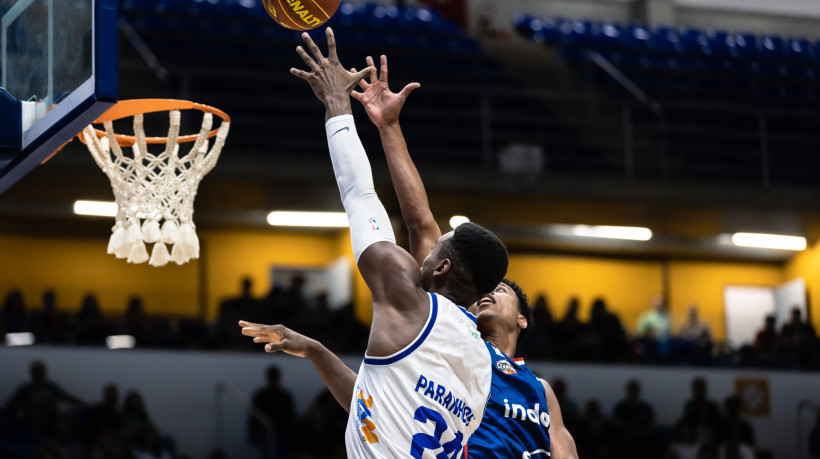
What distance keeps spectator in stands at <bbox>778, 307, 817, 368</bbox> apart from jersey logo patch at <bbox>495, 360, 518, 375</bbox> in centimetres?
1092

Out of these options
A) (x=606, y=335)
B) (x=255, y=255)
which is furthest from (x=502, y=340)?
(x=255, y=255)

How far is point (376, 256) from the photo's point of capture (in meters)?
2.93

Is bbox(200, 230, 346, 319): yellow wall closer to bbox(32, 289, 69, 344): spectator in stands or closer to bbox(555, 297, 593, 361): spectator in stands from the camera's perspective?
bbox(32, 289, 69, 344): spectator in stands

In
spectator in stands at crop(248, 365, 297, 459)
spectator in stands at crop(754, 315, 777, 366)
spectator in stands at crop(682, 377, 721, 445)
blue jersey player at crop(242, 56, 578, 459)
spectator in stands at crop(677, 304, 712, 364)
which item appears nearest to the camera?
blue jersey player at crop(242, 56, 578, 459)

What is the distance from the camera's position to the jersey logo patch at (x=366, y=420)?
2.94 metres

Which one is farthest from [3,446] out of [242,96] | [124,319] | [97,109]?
[97,109]

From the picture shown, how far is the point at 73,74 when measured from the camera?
3.77m

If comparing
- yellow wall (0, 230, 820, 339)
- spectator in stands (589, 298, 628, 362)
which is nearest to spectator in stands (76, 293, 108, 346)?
yellow wall (0, 230, 820, 339)

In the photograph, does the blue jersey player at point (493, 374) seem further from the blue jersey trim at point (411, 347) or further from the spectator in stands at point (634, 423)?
the spectator in stands at point (634, 423)

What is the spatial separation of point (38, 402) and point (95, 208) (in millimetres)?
3954

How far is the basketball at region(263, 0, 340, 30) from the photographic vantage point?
4062mm

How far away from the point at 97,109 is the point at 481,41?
490 inches

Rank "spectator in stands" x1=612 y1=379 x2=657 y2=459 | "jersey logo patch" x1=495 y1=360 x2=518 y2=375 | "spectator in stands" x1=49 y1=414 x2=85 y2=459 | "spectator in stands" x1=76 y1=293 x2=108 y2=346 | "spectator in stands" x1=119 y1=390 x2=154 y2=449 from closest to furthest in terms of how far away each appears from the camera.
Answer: "jersey logo patch" x1=495 y1=360 x2=518 y2=375 → "spectator in stands" x1=49 y1=414 x2=85 y2=459 → "spectator in stands" x1=119 y1=390 x2=154 y2=449 → "spectator in stands" x1=76 y1=293 x2=108 y2=346 → "spectator in stands" x1=612 y1=379 x2=657 y2=459

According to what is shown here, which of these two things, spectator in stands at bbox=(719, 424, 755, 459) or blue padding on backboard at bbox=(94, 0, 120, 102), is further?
spectator in stands at bbox=(719, 424, 755, 459)
